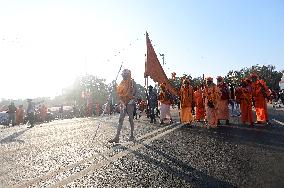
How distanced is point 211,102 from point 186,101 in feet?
6.12

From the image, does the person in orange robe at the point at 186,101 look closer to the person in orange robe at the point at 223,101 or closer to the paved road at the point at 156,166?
the person in orange robe at the point at 223,101

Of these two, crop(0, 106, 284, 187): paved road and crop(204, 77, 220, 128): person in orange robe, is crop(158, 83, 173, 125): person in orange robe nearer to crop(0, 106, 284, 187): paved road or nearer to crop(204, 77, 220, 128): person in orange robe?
crop(204, 77, 220, 128): person in orange robe

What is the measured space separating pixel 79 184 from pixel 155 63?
1876 cm

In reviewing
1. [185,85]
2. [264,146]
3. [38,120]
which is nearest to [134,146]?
[264,146]

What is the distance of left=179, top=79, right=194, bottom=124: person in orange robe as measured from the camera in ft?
55.9

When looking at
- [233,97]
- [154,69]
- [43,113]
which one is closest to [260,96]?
[233,97]

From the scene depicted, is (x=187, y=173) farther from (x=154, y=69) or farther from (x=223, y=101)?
(x=154, y=69)

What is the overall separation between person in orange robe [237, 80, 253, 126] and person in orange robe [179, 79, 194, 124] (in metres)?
1.91

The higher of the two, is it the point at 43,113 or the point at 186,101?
the point at 186,101

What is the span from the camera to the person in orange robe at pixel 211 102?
50.3ft

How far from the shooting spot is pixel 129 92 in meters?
11.6

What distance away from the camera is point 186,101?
17.2 meters

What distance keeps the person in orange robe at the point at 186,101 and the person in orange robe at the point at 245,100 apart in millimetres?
1914

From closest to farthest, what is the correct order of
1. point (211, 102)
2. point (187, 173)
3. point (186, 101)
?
point (187, 173) < point (211, 102) < point (186, 101)
